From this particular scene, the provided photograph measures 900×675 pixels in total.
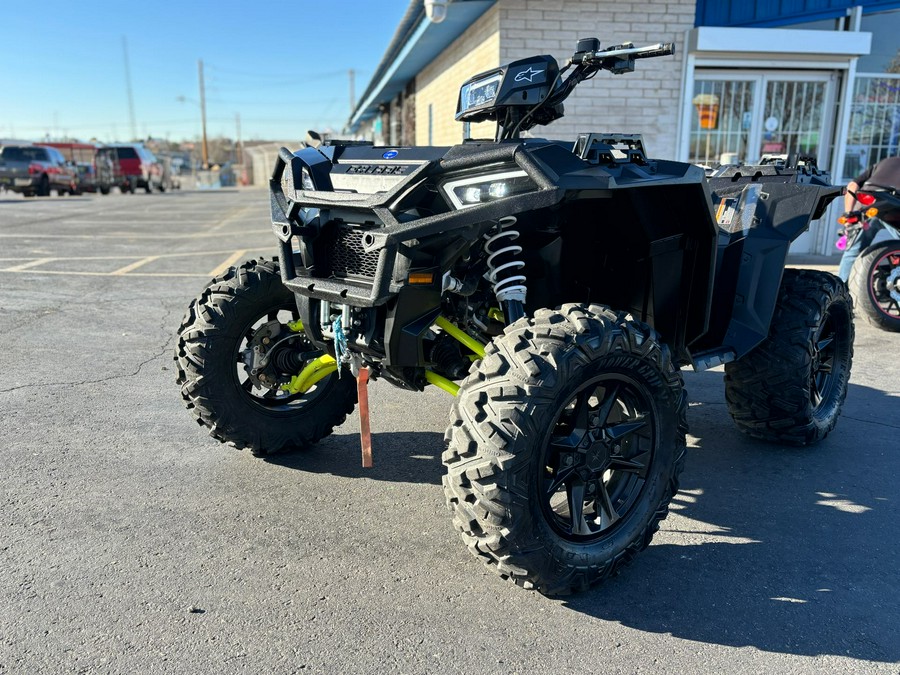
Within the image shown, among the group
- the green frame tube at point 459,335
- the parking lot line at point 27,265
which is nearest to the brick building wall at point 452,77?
the green frame tube at point 459,335

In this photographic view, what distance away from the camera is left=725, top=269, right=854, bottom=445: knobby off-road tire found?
3996 millimetres

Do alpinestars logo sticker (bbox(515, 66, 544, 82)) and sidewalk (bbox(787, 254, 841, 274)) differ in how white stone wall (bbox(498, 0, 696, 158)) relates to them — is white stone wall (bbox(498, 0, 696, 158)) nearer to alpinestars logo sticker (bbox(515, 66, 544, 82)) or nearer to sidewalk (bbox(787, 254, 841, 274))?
sidewalk (bbox(787, 254, 841, 274))

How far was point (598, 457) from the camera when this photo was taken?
2.72 m

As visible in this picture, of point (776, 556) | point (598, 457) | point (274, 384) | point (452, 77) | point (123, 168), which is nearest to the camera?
point (598, 457)

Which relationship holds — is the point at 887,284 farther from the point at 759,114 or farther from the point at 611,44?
the point at 611,44

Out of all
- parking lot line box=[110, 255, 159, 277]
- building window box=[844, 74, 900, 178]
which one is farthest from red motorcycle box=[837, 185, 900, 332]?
parking lot line box=[110, 255, 159, 277]

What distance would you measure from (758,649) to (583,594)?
1.96ft

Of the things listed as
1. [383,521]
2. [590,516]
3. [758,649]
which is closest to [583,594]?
[590,516]

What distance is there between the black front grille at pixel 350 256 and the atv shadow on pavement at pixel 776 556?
4.80 feet

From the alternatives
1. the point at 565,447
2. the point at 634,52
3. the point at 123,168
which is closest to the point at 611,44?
the point at 634,52

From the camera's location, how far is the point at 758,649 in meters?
2.39

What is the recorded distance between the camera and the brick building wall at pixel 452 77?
10.7 meters

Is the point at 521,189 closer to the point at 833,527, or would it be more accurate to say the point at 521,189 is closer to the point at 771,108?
the point at 833,527

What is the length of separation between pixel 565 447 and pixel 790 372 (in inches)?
78.1
